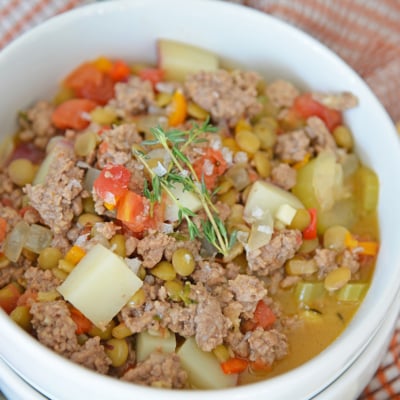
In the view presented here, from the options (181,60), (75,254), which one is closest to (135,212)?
(75,254)

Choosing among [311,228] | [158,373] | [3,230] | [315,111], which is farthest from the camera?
[315,111]

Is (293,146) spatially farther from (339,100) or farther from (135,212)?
(135,212)

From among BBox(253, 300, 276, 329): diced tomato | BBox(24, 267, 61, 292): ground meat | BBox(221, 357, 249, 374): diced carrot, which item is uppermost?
BBox(24, 267, 61, 292): ground meat

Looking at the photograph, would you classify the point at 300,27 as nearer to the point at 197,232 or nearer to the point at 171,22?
the point at 171,22

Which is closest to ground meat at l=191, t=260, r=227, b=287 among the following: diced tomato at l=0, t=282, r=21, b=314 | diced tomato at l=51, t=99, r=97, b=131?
diced tomato at l=0, t=282, r=21, b=314

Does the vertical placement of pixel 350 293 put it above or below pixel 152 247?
below

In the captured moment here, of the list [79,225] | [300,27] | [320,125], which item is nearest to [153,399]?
[79,225]

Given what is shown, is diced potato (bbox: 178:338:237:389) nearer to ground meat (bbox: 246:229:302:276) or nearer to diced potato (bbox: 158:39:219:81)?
ground meat (bbox: 246:229:302:276)
